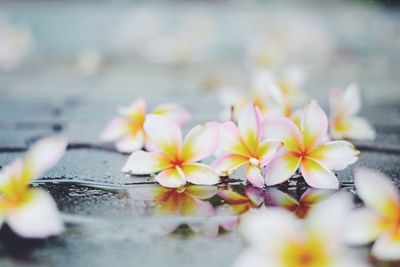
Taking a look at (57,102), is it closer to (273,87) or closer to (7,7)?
(273,87)

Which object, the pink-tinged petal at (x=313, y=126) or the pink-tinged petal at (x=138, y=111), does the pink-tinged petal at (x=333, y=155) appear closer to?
the pink-tinged petal at (x=313, y=126)

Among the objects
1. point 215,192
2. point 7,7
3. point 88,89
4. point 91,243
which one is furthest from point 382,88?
point 7,7

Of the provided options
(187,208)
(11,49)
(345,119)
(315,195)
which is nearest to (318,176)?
(315,195)

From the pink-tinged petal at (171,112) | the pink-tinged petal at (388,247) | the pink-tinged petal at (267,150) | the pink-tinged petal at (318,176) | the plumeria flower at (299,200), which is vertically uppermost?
the pink-tinged petal at (171,112)

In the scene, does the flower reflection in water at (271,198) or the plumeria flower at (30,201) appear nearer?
the plumeria flower at (30,201)

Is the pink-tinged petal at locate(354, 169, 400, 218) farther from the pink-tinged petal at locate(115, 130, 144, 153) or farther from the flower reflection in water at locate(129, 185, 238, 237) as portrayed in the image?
the pink-tinged petal at locate(115, 130, 144, 153)

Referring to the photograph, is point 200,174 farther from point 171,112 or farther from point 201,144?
point 171,112

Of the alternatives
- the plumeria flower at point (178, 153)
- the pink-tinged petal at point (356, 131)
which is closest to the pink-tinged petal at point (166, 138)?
the plumeria flower at point (178, 153)
